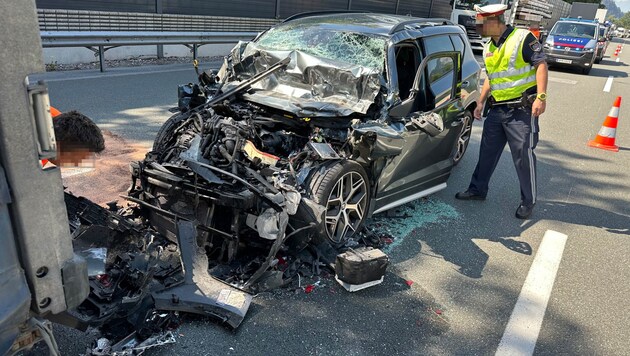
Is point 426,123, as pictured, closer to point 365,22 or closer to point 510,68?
point 510,68

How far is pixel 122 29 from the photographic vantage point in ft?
41.6

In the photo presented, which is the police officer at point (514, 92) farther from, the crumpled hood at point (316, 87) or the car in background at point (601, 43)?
the car in background at point (601, 43)

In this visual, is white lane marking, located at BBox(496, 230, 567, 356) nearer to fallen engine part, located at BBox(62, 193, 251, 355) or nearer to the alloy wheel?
fallen engine part, located at BBox(62, 193, 251, 355)

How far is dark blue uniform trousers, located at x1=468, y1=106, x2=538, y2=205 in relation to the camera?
495 cm

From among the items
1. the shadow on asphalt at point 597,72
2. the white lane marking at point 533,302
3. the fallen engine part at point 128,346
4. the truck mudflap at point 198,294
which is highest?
the truck mudflap at point 198,294

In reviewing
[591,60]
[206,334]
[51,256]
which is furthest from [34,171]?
[591,60]

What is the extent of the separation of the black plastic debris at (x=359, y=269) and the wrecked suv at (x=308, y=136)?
1.06ft

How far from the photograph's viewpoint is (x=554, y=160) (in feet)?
23.8

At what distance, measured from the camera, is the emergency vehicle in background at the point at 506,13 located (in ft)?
68.2

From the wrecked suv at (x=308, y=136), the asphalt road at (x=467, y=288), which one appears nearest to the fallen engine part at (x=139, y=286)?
the asphalt road at (x=467, y=288)

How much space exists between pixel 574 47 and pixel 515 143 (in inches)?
A: 628

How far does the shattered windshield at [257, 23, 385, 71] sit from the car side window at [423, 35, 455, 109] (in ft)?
2.26

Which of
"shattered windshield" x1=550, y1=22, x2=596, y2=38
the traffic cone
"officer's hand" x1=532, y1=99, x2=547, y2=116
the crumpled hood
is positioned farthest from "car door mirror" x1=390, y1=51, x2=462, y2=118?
"shattered windshield" x1=550, y1=22, x2=596, y2=38

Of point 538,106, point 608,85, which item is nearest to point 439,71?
point 538,106
